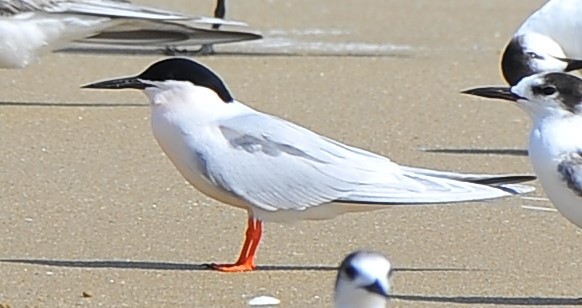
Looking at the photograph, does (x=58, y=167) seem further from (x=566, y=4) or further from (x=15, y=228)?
(x=566, y=4)

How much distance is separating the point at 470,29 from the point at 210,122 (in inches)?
320

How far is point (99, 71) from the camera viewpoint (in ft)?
37.6

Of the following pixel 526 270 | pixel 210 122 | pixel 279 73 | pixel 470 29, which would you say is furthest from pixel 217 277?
pixel 470 29

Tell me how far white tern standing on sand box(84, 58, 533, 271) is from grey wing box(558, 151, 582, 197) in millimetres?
346

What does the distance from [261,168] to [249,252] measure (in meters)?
0.27

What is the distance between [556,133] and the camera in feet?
19.5

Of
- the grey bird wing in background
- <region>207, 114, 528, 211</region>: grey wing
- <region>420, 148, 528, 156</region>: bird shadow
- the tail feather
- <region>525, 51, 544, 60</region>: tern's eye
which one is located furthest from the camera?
the grey bird wing in background

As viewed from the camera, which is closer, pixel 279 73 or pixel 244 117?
pixel 244 117

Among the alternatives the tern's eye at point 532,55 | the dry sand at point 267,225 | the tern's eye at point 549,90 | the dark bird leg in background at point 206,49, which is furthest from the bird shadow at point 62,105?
the tern's eye at point 549,90

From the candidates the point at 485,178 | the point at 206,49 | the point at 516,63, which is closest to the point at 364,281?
the point at 485,178

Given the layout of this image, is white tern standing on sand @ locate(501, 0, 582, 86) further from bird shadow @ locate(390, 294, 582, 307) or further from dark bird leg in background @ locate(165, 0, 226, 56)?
bird shadow @ locate(390, 294, 582, 307)

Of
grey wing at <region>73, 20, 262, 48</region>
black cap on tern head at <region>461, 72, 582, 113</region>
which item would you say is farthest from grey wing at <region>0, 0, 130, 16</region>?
black cap on tern head at <region>461, 72, 582, 113</region>

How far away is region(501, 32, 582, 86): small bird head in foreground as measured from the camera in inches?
380

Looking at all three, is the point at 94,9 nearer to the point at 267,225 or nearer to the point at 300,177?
the point at 267,225
